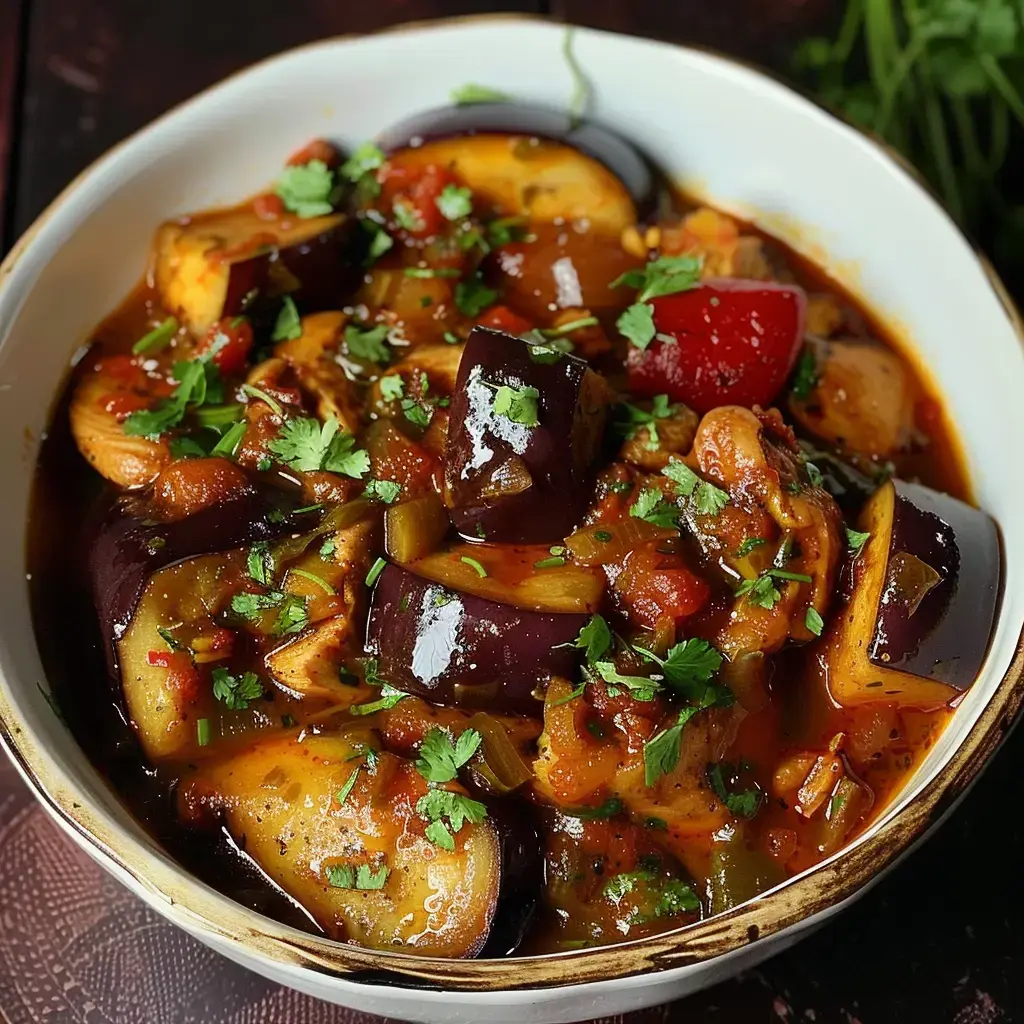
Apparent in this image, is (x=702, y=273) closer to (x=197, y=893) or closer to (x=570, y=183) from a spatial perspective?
(x=570, y=183)

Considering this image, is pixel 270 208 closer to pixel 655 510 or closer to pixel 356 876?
pixel 655 510

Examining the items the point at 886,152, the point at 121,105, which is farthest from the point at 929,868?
the point at 121,105

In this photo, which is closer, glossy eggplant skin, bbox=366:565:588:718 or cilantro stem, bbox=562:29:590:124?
glossy eggplant skin, bbox=366:565:588:718

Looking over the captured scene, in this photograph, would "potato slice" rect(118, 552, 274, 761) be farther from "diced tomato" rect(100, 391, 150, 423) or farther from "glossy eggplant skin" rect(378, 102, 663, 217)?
"glossy eggplant skin" rect(378, 102, 663, 217)

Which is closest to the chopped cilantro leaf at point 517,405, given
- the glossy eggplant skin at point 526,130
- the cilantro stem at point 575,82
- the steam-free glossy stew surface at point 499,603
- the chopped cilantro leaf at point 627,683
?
the steam-free glossy stew surface at point 499,603

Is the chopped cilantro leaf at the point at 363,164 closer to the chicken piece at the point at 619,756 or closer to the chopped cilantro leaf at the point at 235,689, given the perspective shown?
the chopped cilantro leaf at the point at 235,689

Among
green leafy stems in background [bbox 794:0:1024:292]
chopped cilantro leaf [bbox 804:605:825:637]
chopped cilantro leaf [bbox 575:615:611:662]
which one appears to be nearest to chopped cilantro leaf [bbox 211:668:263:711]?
chopped cilantro leaf [bbox 575:615:611:662]

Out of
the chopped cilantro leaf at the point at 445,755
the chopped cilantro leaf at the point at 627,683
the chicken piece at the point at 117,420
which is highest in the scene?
the chopped cilantro leaf at the point at 627,683
